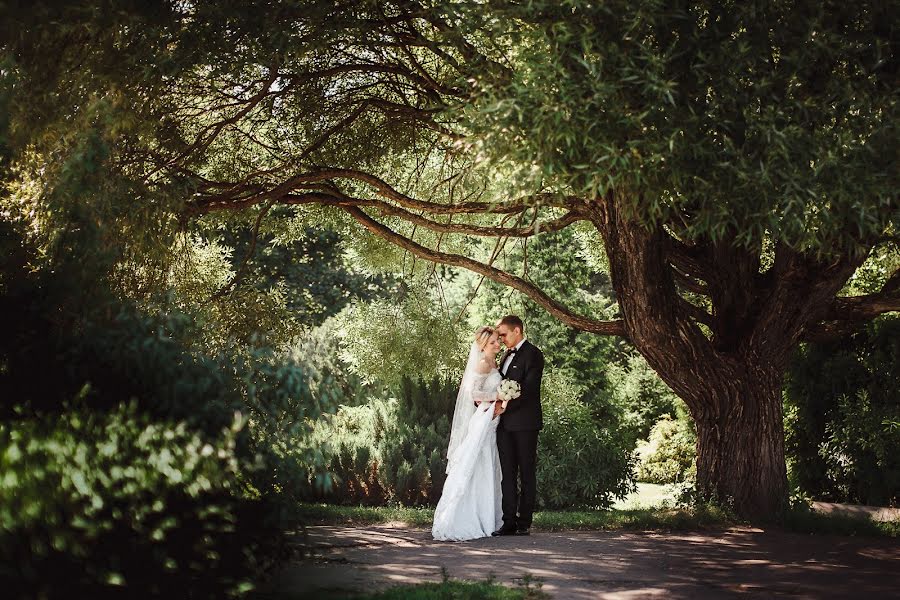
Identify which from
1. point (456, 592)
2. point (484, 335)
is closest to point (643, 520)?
point (484, 335)

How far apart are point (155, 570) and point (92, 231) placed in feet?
10.8

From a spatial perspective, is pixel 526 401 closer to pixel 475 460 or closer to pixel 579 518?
pixel 475 460

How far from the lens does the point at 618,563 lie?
26.9 ft

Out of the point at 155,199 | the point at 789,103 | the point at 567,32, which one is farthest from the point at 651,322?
the point at 155,199

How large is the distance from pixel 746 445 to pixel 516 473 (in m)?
2.77

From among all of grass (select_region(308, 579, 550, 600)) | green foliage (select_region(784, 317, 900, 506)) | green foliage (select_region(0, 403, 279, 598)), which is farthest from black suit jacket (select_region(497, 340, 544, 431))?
green foliage (select_region(0, 403, 279, 598))

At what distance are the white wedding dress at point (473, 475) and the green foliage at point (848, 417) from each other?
15.6 feet

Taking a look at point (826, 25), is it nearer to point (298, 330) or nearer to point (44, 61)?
point (44, 61)

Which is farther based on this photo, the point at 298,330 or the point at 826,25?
the point at 298,330

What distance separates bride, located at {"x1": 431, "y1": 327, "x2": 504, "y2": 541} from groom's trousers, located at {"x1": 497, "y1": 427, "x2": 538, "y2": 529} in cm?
13

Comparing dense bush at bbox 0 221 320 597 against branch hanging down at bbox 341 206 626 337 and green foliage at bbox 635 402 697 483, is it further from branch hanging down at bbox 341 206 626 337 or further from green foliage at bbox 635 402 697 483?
green foliage at bbox 635 402 697 483

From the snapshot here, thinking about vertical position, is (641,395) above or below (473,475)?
above

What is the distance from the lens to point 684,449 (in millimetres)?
18547

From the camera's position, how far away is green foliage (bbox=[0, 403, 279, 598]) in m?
4.33
